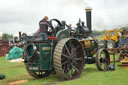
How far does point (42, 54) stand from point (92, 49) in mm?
3290

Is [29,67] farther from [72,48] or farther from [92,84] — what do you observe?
[92,84]

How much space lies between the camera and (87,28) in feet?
32.0

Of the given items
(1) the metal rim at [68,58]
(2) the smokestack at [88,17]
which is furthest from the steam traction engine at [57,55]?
(2) the smokestack at [88,17]

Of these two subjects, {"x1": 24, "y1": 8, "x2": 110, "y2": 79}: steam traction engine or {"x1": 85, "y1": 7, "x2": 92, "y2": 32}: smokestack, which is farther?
{"x1": 85, "y1": 7, "x2": 92, "y2": 32}: smokestack

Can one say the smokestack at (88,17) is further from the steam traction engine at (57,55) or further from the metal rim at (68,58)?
the metal rim at (68,58)

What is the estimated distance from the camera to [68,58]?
693 cm

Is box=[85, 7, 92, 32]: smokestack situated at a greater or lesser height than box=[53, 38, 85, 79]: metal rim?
greater

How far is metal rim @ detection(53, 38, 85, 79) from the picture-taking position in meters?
6.37

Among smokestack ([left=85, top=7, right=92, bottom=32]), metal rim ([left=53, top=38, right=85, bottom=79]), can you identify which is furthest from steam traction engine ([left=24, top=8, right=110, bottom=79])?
smokestack ([left=85, top=7, right=92, bottom=32])

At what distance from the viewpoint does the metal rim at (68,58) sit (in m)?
6.37

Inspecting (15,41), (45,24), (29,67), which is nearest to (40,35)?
(45,24)

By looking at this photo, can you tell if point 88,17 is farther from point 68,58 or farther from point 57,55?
point 57,55

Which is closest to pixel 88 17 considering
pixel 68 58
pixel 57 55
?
pixel 68 58

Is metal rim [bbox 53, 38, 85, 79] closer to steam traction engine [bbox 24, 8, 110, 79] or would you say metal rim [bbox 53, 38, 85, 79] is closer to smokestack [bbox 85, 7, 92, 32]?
steam traction engine [bbox 24, 8, 110, 79]
